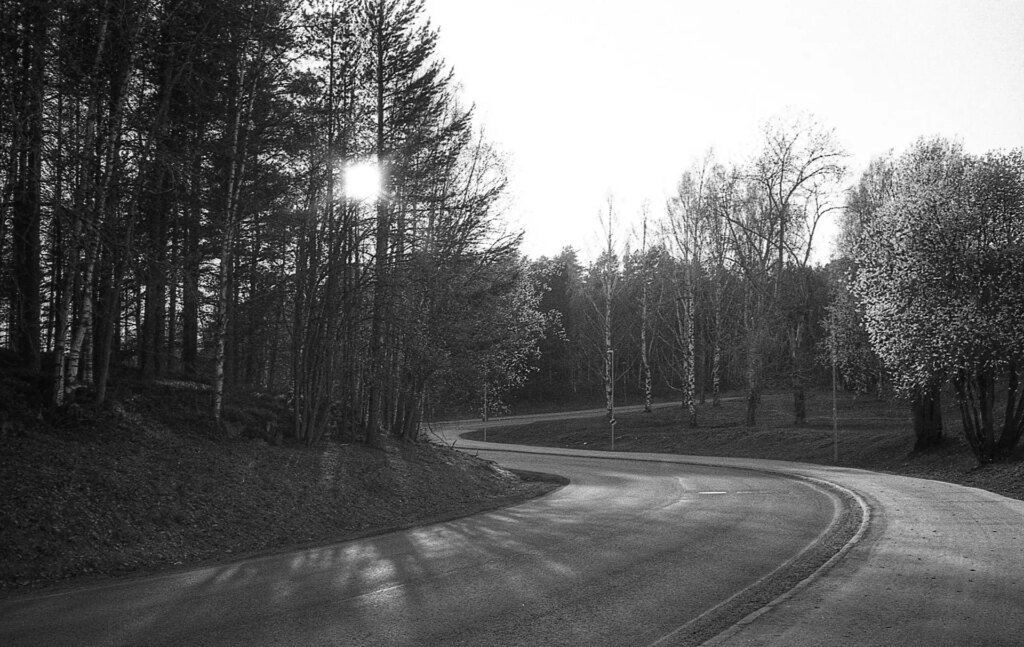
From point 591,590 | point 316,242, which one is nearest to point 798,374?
point 316,242

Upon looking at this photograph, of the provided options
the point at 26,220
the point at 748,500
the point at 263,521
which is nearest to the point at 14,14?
the point at 26,220

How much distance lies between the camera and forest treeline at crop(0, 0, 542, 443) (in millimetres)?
11484

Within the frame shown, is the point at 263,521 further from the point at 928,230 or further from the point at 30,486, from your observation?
the point at 928,230

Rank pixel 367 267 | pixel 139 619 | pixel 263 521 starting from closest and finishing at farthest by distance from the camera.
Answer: pixel 139 619
pixel 263 521
pixel 367 267

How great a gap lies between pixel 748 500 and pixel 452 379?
9.82 m

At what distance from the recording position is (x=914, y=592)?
8352mm

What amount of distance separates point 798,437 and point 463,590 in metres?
28.8

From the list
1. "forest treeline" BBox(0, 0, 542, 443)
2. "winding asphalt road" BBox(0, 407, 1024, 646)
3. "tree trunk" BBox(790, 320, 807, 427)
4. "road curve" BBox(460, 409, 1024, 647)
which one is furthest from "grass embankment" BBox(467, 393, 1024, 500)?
"forest treeline" BBox(0, 0, 542, 443)

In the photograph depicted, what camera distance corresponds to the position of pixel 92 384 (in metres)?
15.5

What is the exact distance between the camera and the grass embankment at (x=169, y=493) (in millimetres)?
9906

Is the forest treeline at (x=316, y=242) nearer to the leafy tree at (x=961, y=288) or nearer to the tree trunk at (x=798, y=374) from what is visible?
the leafy tree at (x=961, y=288)

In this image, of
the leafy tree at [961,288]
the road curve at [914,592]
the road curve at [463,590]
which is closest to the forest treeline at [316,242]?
the leafy tree at [961,288]

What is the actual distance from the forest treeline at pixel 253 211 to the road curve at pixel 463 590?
450 centimetres

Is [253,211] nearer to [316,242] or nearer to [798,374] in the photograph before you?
[316,242]
